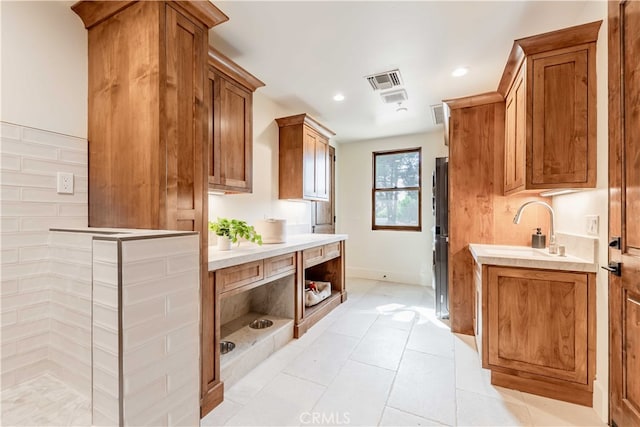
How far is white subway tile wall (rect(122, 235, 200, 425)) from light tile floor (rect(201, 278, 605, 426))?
81 cm

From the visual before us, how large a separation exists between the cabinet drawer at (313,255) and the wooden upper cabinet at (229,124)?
87 cm

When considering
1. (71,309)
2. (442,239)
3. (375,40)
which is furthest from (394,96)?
(71,309)

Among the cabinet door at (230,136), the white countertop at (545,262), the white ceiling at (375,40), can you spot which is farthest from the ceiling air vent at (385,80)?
the white countertop at (545,262)

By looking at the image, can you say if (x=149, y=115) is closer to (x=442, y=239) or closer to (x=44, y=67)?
(x=44, y=67)

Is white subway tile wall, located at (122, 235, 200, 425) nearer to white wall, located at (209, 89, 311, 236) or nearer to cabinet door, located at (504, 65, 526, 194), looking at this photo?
white wall, located at (209, 89, 311, 236)

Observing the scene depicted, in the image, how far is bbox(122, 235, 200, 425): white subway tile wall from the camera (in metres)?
0.83

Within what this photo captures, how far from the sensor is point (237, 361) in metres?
1.94

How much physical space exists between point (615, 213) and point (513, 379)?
1229mm

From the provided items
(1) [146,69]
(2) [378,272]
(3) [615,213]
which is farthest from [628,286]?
(2) [378,272]

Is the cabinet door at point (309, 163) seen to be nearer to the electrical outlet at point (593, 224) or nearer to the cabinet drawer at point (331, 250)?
the cabinet drawer at point (331, 250)

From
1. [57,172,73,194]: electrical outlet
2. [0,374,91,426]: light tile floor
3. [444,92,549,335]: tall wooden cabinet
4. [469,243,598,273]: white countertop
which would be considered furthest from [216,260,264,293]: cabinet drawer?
[444,92,549,335]: tall wooden cabinet

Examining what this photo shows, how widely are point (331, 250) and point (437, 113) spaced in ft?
7.45

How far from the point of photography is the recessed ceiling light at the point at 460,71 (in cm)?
252

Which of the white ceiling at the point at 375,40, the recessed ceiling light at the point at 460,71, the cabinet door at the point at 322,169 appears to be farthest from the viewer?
the cabinet door at the point at 322,169
